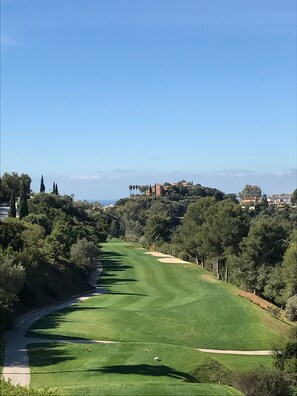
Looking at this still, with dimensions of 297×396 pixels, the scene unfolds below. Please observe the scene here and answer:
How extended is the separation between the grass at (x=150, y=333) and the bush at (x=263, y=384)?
2.23 ft

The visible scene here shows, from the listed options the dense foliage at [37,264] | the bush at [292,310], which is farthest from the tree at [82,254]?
the bush at [292,310]

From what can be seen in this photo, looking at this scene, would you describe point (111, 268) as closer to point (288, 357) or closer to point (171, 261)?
point (171, 261)

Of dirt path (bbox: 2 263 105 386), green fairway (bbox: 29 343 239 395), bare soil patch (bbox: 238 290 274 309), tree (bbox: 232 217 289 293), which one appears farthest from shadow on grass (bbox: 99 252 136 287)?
green fairway (bbox: 29 343 239 395)

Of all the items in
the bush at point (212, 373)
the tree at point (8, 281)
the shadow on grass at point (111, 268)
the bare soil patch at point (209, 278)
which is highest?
the tree at point (8, 281)

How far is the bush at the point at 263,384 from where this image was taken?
56.3ft

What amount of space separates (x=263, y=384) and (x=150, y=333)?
15307 millimetres

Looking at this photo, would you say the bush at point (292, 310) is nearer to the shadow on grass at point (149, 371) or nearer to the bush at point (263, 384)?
the shadow on grass at point (149, 371)

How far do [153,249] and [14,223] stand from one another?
169 ft

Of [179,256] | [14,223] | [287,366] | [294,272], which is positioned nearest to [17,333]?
[287,366]

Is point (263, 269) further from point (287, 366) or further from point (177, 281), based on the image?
point (287, 366)

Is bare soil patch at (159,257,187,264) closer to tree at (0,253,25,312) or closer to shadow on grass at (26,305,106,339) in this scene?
shadow on grass at (26,305,106,339)

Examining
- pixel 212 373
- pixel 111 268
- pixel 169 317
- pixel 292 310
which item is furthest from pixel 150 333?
pixel 111 268

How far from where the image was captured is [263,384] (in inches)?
679

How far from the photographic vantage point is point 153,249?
315 ft
